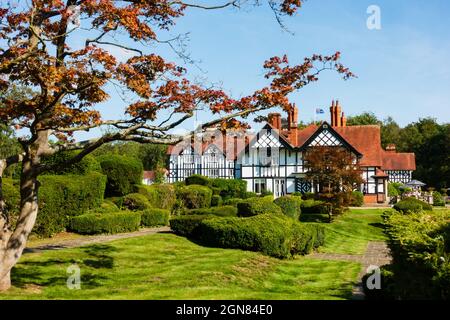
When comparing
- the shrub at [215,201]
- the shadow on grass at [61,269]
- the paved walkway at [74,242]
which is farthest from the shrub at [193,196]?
the shadow on grass at [61,269]

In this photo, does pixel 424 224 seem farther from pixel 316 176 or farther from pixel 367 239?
pixel 316 176

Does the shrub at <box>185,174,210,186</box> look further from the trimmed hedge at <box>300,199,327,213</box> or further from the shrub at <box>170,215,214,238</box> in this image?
the shrub at <box>170,215,214,238</box>

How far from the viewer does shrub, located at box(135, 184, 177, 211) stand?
2698cm

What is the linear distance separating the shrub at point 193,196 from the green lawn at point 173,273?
490 inches

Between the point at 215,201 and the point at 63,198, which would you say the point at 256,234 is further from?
the point at 215,201

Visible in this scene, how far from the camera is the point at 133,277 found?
12062 mm

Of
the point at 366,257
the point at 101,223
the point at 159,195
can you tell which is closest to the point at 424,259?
the point at 366,257

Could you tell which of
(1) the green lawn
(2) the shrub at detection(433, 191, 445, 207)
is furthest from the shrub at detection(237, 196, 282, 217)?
(2) the shrub at detection(433, 191, 445, 207)

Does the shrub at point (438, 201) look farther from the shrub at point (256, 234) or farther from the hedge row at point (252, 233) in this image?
the shrub at point (256, 234)

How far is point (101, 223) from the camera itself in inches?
773

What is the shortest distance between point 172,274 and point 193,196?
19.6 metres
